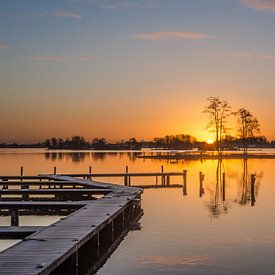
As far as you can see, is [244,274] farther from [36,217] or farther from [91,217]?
[36,217]

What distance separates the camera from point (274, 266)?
15266mm

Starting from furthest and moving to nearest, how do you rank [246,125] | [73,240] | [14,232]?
[246,125]
[14,232]
[73,240]

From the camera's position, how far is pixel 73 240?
13500mm

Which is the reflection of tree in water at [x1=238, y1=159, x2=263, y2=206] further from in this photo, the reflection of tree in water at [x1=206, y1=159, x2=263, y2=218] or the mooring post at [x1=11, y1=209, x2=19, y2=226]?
the mooring post at [x1=11, y1=209, x2=19, y2=226]

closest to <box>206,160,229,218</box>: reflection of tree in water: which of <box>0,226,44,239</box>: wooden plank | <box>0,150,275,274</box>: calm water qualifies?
<box>0,150,275,274</box>: calm water

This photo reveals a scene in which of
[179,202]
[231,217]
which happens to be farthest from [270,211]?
[179,202]

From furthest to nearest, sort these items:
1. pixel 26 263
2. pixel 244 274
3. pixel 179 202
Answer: pixel 179 202, pixel 244 274, pixel 26 263

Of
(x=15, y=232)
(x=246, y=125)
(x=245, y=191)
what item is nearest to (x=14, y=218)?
(x=15, y=232)

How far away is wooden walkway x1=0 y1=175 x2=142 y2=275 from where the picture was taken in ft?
36.7

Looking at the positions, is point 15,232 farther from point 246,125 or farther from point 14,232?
point 246,125

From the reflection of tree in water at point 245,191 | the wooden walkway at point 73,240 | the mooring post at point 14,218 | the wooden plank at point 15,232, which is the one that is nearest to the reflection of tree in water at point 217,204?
the reflection of tree in water at point 245,191

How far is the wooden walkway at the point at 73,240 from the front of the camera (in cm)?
1118

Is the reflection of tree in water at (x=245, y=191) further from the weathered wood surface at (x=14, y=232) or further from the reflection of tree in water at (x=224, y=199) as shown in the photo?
the weathered wood surface at (x=14, y=232)

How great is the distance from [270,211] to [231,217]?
2904 millimetres
